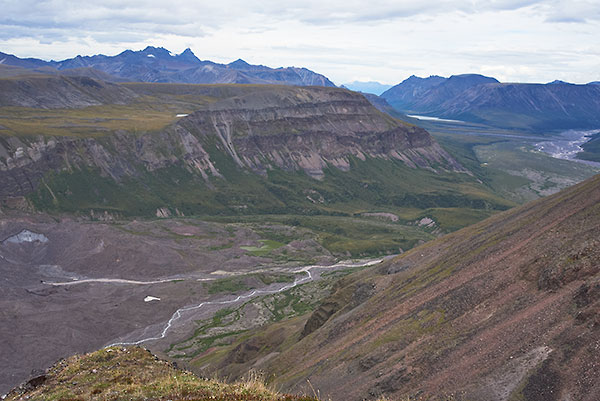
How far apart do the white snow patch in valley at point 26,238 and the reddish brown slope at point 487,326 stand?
114m

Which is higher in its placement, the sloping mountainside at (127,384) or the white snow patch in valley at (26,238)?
the sloping mountainside at (127,384)

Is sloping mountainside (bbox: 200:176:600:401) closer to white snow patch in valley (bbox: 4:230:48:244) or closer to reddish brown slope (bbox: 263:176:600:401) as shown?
reddish brown slope (bbox: 263:176:600:401)

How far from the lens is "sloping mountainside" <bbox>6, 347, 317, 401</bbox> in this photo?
2536 cm

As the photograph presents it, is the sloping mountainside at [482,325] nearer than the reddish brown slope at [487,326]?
No

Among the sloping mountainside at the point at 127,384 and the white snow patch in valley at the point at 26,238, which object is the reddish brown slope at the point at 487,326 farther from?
the white snow patch in valley at the point at 26,238

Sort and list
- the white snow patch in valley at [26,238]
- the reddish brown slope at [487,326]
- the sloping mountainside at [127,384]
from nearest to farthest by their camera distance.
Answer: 1. the sloping mountainside at [127,384]
2. the reddish brown slope at [487,326]
3. the white snow patch in valley at [26,238]

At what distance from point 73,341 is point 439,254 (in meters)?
68.1

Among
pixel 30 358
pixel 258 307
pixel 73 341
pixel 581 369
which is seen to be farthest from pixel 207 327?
pixel 581 369

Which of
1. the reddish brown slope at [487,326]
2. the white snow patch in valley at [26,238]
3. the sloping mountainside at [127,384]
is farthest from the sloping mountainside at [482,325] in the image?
the white snow patch in valley at [26,238]

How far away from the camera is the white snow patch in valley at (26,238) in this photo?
14462 cm

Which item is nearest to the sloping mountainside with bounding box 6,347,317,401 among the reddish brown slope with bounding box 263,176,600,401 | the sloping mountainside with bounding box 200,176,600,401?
the sloping mountainside with bounding box 200,176,600,401

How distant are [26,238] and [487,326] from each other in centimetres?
14067

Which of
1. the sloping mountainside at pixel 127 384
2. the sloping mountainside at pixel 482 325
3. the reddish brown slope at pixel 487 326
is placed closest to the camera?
the sloping mountainside at pixel 127 384

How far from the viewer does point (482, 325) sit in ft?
140
